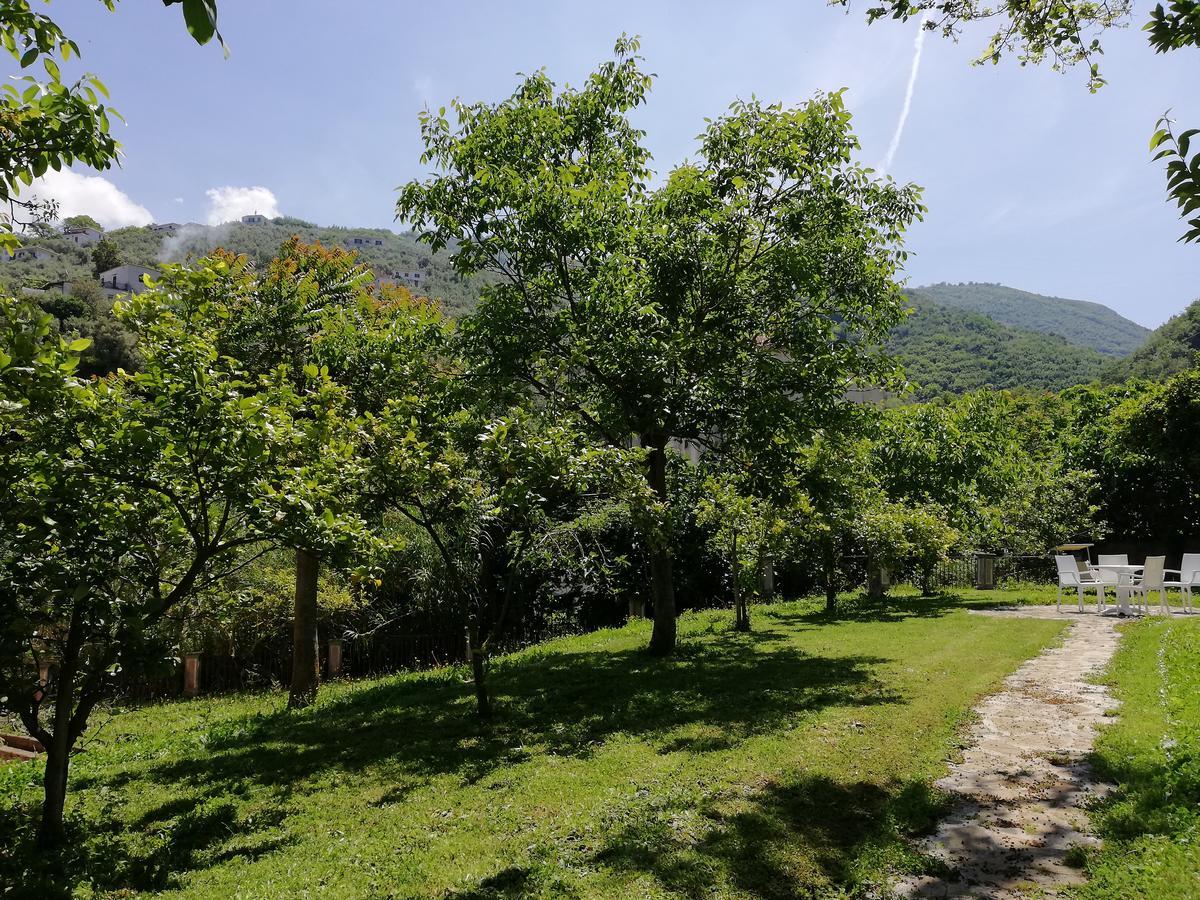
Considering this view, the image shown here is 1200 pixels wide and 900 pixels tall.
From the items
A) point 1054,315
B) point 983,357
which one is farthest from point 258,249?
point 1054,315

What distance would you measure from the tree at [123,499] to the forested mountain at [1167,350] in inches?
2400

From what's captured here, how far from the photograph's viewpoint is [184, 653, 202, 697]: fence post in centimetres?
1278

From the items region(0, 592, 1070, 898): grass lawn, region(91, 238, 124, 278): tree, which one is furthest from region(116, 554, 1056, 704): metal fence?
region(91, 238, 124, 278): tree

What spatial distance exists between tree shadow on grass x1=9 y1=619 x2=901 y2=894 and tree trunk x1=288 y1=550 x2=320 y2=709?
0.54 m

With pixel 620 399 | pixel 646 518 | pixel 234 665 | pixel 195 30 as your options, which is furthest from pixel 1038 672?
pixel 234 665

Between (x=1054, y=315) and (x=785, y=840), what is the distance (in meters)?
158

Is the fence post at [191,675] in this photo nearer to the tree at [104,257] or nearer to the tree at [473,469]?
the tree at [473,469]

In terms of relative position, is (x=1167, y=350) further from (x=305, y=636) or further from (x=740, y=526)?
(x=305, y=636)

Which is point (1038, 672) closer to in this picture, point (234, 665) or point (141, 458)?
point (141, 458)

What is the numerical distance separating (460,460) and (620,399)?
397cm

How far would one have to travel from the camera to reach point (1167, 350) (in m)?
58.4

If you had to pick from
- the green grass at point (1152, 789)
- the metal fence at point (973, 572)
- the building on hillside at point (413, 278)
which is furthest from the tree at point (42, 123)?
the building on hillside at point (413, 278)

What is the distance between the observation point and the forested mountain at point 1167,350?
54.2 m

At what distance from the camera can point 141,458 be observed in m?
4.62
